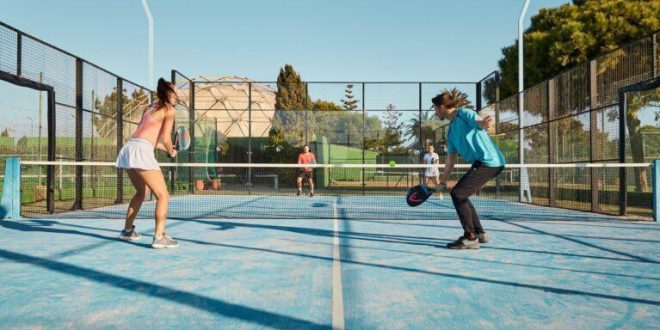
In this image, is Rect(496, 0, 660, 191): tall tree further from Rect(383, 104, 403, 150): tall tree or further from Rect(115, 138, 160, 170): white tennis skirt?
Rect(115, 138, 160, 170): white tennis skirt

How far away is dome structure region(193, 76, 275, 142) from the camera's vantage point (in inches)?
663

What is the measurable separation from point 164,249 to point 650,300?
4258mm

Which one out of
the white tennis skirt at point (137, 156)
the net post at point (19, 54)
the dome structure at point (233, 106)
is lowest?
the white tennis skirt at point (137, 156)

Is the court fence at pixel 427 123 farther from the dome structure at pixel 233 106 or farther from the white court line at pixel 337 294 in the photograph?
the white court line at pixel 337 294

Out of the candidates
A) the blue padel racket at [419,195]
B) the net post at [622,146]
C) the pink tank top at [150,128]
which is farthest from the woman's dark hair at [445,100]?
the net post at [622,146]

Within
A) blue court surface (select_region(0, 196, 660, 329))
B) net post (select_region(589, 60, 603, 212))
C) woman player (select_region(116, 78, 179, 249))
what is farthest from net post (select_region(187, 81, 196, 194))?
net post (select_region(589, 60, 603, 212))

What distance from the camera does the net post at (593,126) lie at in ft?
29.9

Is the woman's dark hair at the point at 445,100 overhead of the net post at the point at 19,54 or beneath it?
beneath

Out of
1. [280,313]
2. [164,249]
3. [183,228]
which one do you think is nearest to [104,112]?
[183,228]

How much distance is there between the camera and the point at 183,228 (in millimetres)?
6672

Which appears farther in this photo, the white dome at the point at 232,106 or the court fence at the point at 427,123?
the white dome at the point at 232,106

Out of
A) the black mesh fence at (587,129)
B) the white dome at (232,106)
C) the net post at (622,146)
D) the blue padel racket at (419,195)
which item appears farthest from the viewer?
the white dome at (232,106)

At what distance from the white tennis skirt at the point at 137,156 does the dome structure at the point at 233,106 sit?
31.9ft

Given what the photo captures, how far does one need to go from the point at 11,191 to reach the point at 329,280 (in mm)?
6841
